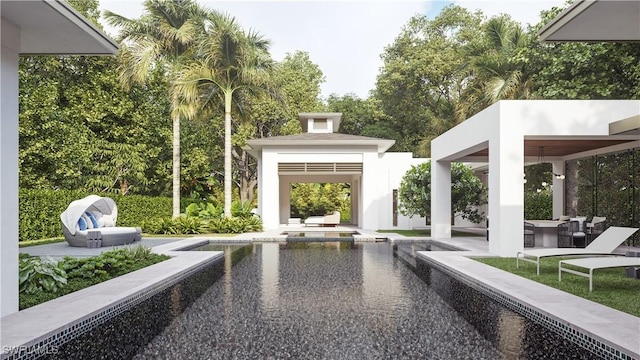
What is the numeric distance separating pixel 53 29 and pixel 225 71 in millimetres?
15880

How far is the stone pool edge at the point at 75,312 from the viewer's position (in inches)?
184

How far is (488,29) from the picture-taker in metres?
→ 23.2

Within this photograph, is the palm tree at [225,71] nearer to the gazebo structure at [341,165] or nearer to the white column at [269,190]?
the white column at [269,190]

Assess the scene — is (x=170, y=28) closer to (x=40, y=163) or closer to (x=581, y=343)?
(x=40, y=163)

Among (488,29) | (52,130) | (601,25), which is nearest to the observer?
(601,25)

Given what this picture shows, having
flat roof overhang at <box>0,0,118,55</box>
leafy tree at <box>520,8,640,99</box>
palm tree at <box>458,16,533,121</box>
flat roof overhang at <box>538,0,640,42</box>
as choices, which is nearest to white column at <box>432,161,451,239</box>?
palm tree at <box>458,16,533,121</box>

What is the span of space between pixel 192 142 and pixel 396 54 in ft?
62.4

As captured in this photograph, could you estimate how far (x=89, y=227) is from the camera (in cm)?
1448

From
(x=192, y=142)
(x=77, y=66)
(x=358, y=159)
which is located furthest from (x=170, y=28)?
(x=358, y=159)

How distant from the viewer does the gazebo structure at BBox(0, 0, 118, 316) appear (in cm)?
536

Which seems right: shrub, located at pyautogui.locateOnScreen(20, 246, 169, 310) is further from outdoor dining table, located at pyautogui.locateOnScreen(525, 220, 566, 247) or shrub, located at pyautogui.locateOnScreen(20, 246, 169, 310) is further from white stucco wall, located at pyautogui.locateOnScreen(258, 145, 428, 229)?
white stucco wall, located at pyautogui.locateOnScreen(258, 145, 428, 229)

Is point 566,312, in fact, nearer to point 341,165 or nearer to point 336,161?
point 336,161

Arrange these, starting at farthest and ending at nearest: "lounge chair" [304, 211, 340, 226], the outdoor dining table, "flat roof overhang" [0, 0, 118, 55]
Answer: "lounge chair" [304, 211, 340, 226] → the outdoor dining table → "flat roof overhang" [0, 0, 118, 55]

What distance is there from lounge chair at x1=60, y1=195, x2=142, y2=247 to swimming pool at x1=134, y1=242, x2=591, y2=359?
21.0 feet
